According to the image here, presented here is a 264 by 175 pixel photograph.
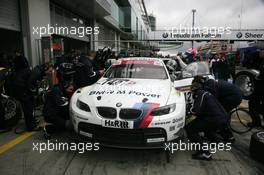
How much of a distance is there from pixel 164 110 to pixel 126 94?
0.65m

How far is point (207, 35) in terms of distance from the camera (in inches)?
961

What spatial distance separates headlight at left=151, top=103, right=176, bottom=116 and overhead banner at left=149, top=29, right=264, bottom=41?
21.4 m

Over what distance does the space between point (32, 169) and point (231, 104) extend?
140 inches

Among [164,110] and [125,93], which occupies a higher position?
[125,93]

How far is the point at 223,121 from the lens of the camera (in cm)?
348

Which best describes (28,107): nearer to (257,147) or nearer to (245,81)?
(257,147)

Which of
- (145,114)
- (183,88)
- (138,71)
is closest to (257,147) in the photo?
(145,114)

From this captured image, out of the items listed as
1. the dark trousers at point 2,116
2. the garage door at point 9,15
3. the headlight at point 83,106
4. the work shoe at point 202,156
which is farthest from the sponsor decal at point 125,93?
the garage door at point 9,15

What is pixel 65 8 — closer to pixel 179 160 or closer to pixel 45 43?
pixel 45 43

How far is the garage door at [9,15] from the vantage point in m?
7.48

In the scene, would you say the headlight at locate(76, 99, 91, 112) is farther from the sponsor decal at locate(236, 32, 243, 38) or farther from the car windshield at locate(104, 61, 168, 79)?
the sponsor decal at locate(236, 32, 243, 38)

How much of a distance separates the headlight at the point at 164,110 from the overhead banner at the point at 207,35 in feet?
70.1

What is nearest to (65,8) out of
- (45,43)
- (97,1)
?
(97,1)

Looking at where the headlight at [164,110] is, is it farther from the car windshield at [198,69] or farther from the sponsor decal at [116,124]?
the car windshield at [198,69]
